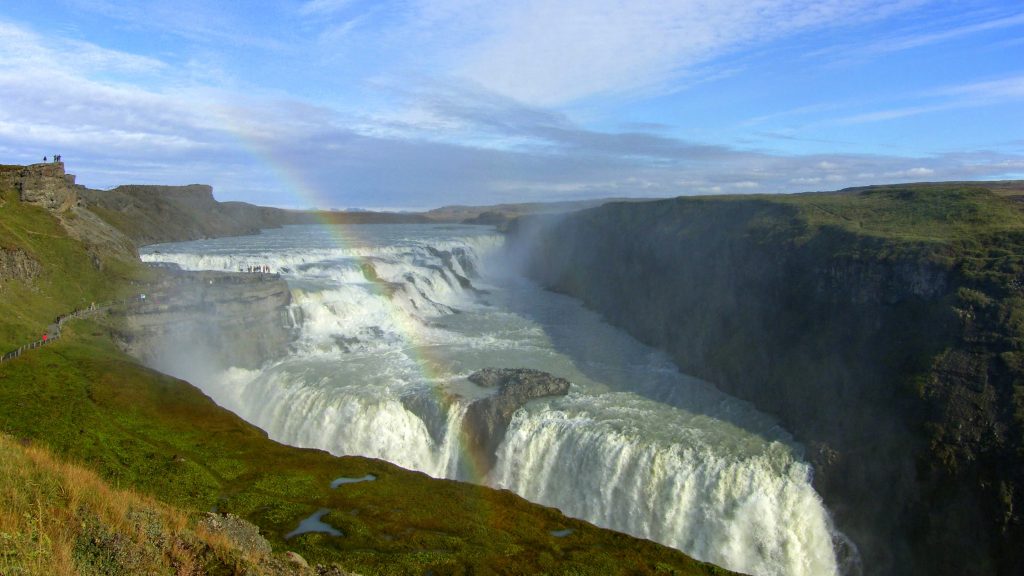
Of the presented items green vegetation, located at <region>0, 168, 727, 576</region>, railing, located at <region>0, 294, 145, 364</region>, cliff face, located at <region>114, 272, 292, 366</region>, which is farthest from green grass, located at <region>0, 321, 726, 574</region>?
cliff face, located at <region>114, 272, 292, 366</region>

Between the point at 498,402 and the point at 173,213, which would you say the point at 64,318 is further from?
the point at 173,213

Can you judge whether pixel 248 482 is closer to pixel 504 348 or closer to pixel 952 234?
pixel 504 348

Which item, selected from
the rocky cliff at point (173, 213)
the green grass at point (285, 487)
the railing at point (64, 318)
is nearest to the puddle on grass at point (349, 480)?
the green grass at point (285, 487)

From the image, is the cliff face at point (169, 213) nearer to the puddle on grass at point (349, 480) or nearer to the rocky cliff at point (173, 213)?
the rocky cliff at point (173, 213)

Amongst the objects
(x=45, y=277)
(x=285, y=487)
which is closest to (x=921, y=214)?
(x=285, y=487)

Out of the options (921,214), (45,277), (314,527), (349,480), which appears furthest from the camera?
(45,277)

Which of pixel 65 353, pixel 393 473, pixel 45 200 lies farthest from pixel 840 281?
pixel 45 200
